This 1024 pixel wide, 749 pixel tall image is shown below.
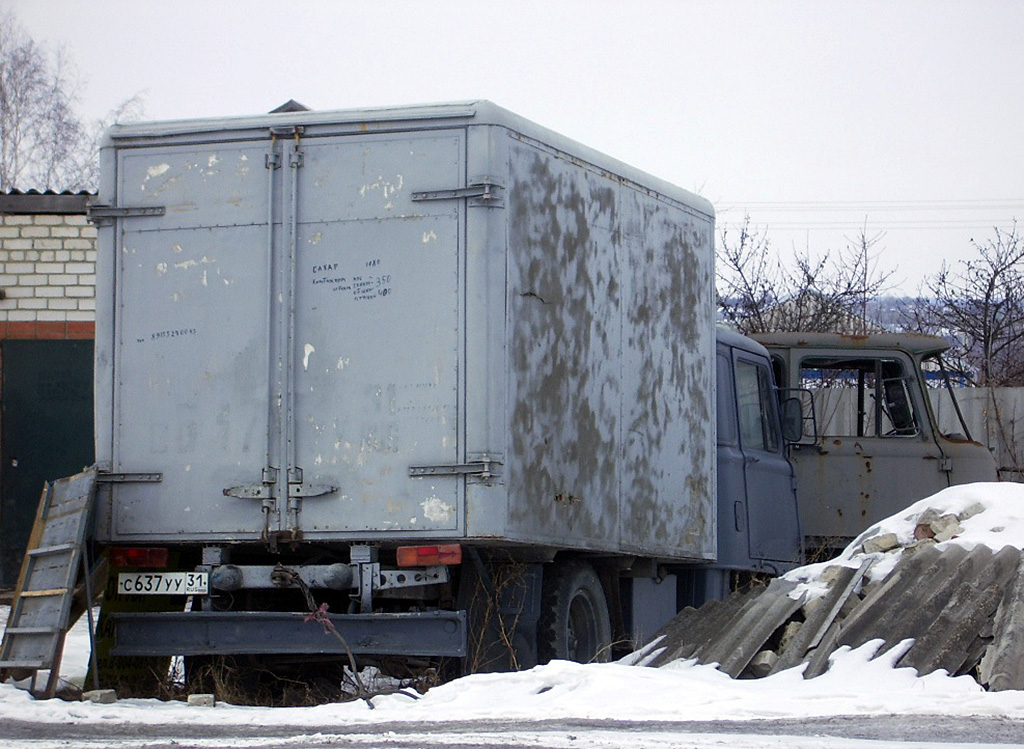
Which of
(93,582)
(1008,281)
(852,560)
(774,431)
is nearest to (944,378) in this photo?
(774,431)

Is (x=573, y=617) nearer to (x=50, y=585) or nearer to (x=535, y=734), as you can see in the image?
(x=50, y=585)

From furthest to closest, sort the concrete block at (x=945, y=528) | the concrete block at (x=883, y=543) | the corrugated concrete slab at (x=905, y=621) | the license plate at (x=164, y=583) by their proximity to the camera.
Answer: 1. the concrete block at (x=883, y=543)
2. the concrete block at (x=945, y=528)
3. the license plate at (x=164, y=583)
4. the corrugated concrete slab at (x=905, y=621)

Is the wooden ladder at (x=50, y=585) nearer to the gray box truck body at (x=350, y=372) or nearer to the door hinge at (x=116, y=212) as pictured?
the gray box truck body at (x=350, y=372)

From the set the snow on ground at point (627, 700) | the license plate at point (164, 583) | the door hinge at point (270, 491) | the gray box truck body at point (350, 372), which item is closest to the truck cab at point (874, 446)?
the gray box truck body at point (350, 372)

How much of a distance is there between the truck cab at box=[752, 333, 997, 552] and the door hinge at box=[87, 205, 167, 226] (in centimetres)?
590

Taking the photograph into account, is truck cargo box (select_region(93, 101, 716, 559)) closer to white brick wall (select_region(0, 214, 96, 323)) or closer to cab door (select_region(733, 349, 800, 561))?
cab door (select_region(733, 349, 800, 561))

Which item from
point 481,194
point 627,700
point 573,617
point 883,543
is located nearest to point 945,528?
point 883,543

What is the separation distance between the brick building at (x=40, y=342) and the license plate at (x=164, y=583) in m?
7.06

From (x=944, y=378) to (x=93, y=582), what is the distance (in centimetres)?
753

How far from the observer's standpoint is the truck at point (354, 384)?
7.84 m

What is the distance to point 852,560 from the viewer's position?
940 cm

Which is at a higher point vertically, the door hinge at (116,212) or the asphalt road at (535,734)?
the door hinge at (116,212)

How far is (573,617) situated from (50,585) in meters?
3.06

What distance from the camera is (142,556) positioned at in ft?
27.4
